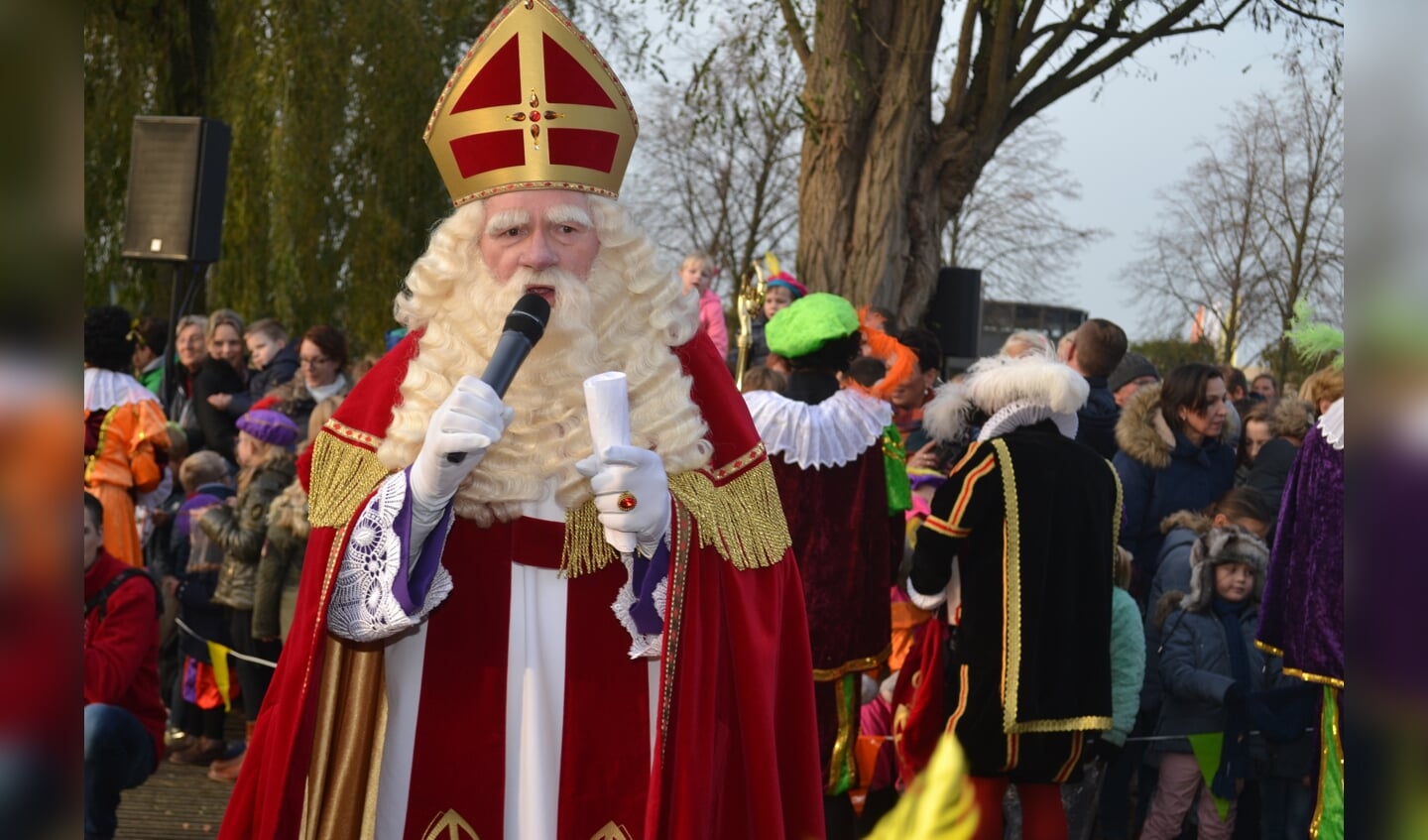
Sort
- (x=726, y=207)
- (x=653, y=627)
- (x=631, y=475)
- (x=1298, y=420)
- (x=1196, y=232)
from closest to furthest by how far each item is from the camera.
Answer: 1. (x=631, y=475)
2. (x=653, y=627)
3. (x=1298, y=420)
4. (x=1196, y=232)
5. (x=726, y=207)

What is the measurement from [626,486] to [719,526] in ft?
1.19

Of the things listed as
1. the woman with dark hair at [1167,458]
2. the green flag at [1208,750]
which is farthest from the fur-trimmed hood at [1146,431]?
the green flag at [1208,750]

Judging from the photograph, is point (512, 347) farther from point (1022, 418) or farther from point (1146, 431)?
point (1146, 431)

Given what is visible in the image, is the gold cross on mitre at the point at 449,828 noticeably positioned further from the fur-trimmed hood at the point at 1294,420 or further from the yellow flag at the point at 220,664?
the fur-trimmed hood at the point at 1294,420

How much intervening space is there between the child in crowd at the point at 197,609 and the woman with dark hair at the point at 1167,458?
4.33m

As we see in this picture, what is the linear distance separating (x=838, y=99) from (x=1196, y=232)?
1439 centimetres

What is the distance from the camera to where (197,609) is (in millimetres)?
7711

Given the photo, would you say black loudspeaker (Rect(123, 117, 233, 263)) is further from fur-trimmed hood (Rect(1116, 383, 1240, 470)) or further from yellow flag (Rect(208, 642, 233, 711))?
fur-trimmed hood (Rect(1116, 383, 1240, 470))

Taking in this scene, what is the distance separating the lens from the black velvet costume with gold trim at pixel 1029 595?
5086 millimetres

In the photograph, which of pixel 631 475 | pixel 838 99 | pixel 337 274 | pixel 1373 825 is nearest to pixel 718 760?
pixel 631 475

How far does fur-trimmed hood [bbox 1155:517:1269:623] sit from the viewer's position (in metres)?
5.94

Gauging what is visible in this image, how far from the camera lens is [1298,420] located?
737 centimetres

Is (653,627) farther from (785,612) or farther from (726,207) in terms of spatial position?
(726,207)

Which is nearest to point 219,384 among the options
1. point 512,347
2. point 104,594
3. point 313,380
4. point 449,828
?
point 313,380
